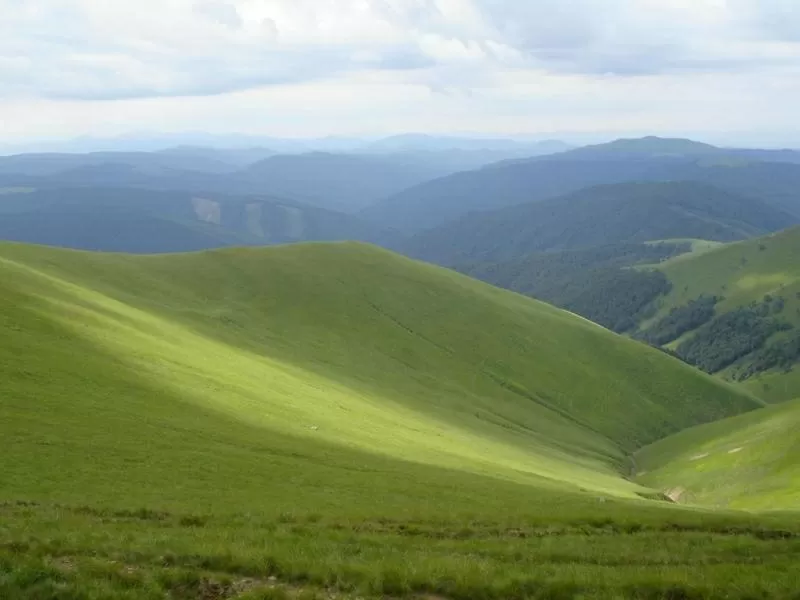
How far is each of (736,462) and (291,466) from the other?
233 ft

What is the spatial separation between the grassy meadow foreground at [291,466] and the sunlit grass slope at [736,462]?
96.2 inches

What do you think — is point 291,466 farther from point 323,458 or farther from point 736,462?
point 736,462

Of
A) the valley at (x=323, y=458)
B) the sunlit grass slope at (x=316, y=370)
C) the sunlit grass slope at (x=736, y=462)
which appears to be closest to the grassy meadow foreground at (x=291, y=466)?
the valley at (x=323, y=458)

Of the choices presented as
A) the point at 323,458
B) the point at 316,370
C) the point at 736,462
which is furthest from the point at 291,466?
the point at 736,462

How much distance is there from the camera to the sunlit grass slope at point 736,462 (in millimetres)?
70188

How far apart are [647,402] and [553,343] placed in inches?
884

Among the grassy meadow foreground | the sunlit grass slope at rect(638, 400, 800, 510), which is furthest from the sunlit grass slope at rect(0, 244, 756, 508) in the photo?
the sunlit grass slope at rect(638, 400, 800, 510)

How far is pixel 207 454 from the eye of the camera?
3884 centimetres

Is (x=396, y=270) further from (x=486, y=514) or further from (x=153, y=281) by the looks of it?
(x=486, y=514)

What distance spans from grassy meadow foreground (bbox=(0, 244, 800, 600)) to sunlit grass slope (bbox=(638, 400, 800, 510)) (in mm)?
2445

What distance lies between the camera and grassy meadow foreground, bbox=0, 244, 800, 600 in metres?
17.8

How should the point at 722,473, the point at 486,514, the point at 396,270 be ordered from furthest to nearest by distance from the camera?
1. the point at 396,270
2. the point at 722,473
3. the point at 486,514

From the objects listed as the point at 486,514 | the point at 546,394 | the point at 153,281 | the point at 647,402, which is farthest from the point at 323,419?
the point at 647,402

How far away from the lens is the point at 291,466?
3978 centimetres
